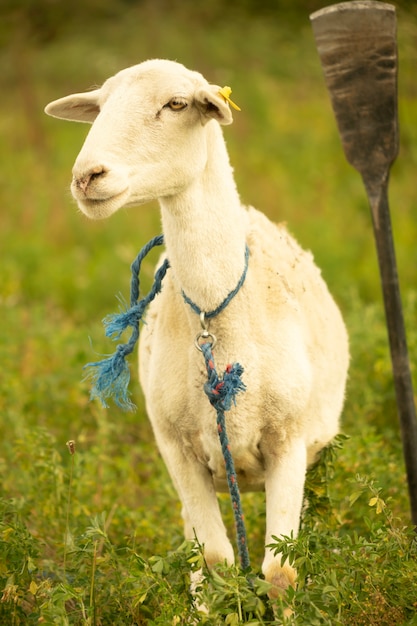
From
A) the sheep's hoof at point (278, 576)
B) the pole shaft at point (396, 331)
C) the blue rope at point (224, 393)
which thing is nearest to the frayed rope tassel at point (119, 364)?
the blue rope at point (224, 393)

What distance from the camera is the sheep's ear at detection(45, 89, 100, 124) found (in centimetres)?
384

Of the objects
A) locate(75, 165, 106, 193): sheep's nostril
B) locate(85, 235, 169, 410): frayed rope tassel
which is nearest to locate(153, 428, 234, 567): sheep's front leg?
locate(85, 235, 169, 410): frayed rope tassel

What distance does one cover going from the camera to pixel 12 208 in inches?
510

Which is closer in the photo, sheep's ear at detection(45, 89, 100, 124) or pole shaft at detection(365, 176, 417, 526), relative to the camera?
sheep's ear at detection(45, 89, 100, 124)

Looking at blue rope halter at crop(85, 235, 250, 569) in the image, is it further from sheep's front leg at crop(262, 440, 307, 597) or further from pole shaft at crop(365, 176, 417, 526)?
pole shaft at crop(365, 176, 417, 526)

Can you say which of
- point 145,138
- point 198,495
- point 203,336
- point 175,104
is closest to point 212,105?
point 175,104

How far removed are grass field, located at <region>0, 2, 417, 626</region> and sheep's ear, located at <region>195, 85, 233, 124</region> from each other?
1294 millimetres

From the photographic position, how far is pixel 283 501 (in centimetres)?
371

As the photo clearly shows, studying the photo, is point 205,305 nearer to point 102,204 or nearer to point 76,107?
point 102,204

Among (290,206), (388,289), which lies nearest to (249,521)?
(388,289)

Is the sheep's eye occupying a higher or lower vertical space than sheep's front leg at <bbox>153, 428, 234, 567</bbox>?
higher

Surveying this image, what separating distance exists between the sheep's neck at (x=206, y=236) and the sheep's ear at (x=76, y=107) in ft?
1.88

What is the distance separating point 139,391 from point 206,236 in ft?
9.68

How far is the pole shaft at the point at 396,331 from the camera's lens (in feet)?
14.5
